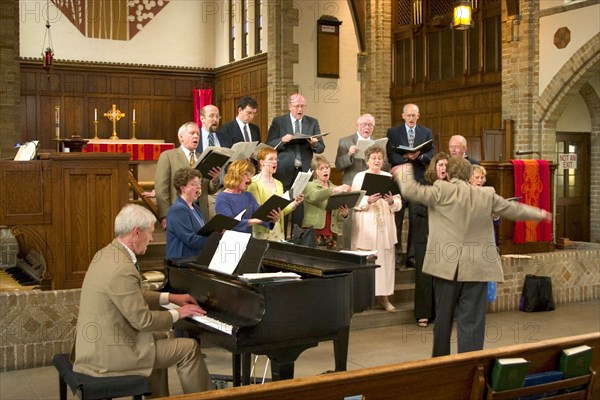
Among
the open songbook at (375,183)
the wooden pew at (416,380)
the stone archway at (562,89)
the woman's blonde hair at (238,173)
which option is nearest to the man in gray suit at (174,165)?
→ the woman's blonde hair at (238,173)

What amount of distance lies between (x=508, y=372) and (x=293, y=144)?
4.55 meters

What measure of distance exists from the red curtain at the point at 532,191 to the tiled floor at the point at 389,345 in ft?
2.83

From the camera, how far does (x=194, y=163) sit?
6301 mm

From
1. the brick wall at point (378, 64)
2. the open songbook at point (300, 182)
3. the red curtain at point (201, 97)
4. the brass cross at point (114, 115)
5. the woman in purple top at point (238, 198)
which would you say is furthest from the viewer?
the red curtain at point (201, 97)

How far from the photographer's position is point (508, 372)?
9.86 feet

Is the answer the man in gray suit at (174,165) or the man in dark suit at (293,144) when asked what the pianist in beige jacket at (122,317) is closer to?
the man in gray suit at (174,165)

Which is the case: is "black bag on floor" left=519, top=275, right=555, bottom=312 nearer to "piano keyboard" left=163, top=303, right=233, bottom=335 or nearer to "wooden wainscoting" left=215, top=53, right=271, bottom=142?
"piano keyboard" left=163, top=303, right=233, bottom=335

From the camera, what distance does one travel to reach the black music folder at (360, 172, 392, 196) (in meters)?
6.14

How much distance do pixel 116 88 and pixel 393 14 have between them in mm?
6313

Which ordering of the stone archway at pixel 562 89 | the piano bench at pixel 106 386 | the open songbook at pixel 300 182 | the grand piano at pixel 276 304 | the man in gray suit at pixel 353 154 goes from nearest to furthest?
the piano bench at pixel 106 386
the grand piano at pixel 276 304
the open songbook at pixel 300 182
the man in gray suit at pixel 353 154
the stone archway at pixel 562 89

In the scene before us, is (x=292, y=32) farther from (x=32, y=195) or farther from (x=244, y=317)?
(x=244, y=317)

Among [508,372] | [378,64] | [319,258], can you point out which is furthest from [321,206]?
[378,64]

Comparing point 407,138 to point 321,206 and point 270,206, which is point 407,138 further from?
point 270,206

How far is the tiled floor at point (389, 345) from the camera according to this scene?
18.5ft
